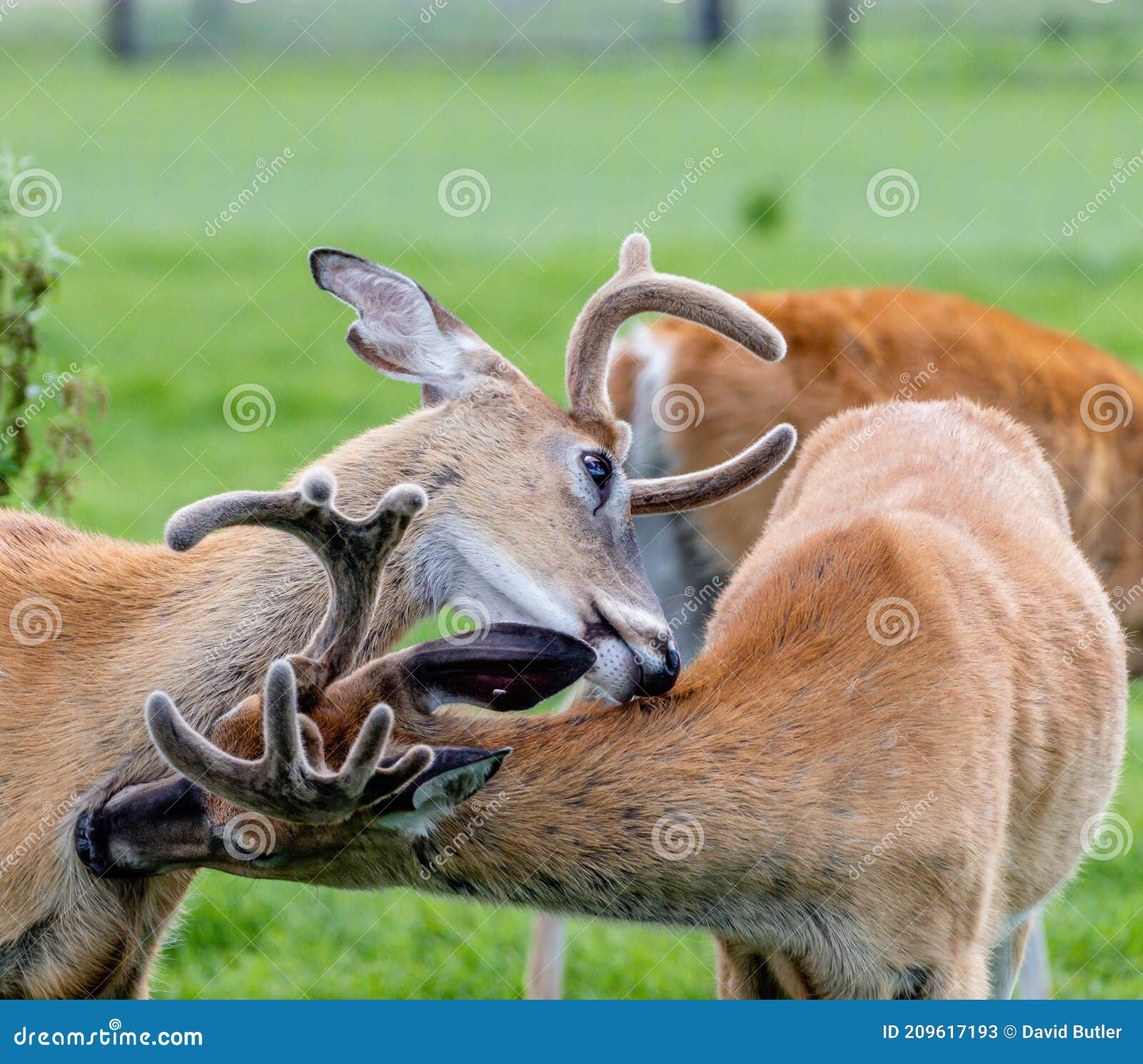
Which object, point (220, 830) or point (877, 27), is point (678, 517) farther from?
point (877, 27)

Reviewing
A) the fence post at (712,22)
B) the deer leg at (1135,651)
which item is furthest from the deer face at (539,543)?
the fence post at (712,22)

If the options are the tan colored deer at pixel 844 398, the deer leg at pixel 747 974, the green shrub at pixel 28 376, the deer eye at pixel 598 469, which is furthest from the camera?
the tan colored deer at pixel 844 398

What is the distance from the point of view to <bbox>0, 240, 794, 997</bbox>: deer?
3.61 metres

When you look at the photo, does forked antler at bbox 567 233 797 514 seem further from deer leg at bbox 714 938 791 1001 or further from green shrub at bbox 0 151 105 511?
green shrub at bbox 0 151 105 511

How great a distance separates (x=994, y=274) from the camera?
49.8 ft

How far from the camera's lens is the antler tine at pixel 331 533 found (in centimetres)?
323

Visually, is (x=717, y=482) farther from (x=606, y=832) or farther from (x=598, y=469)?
(x=606, y=832)

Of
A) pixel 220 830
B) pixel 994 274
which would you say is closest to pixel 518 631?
pixel 220 830

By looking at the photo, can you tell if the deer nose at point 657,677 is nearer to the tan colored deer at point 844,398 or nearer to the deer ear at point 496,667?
the deer ear at point 496,667

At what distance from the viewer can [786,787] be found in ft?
11.1

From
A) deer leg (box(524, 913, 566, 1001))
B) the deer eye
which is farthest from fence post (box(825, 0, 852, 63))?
the deer eye

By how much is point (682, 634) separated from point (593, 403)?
1834 mm

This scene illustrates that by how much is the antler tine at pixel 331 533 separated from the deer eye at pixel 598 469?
69 centimetres

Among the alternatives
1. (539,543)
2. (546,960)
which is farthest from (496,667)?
(546,960)
